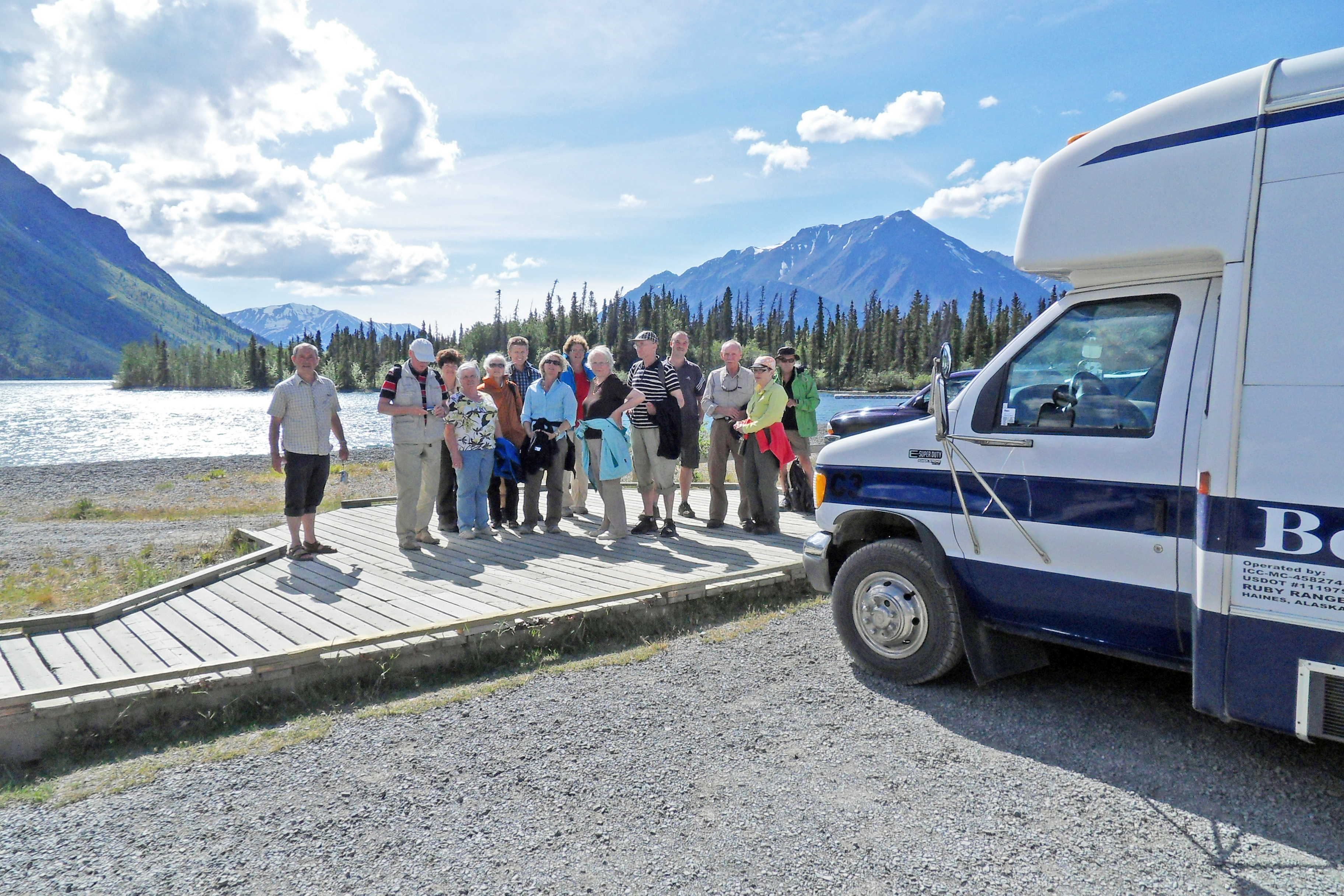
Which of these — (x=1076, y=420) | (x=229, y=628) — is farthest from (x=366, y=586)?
(x=1076, y=420)

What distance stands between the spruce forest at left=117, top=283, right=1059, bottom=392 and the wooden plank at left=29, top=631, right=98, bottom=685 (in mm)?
94834

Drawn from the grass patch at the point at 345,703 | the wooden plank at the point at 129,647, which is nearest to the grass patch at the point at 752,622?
the grass patch at the point at 345,703

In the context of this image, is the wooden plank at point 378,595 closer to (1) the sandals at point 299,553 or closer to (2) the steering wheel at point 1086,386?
(1) the sandals at point 299,553

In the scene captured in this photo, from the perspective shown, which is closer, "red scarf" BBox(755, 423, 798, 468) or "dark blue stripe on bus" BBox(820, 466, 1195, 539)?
"dark blue stripe on bus" BBox(820, 466, 1195, 539)

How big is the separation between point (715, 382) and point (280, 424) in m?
4.42

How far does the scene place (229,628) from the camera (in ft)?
18.0

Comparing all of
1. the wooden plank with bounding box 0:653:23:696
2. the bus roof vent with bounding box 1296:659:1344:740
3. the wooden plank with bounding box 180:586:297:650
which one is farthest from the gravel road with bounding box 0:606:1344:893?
the wooden plank with bounding box 180:586:297:650

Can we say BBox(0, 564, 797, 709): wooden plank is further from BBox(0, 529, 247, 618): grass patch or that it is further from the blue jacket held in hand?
BBox(0, 529, 247, 618): grass patch

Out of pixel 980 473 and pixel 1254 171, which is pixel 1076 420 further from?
pixel 1254 171

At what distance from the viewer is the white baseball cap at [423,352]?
757 cm

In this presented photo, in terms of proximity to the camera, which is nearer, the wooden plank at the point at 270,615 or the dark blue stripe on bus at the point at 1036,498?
the dark blue stripe on bus at the point at 1036,498

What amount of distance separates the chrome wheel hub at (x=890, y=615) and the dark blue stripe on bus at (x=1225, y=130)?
2.47m

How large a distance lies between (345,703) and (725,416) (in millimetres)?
5109

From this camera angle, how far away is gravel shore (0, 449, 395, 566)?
37.6ft
